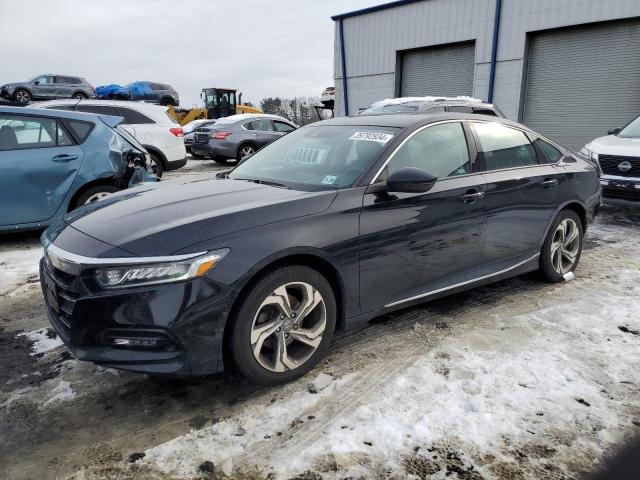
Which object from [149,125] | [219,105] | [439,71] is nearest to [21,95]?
[219,105]

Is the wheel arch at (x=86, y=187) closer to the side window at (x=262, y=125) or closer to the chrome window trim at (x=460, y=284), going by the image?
the chrome window trim at (x=460, y=284)

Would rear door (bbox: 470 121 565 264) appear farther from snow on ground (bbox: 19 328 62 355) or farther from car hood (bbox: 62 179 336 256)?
snow on ground (bbox: 19 328 62 355)

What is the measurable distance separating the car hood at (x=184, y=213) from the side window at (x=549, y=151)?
242 centimetres

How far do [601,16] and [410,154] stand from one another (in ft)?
42.2

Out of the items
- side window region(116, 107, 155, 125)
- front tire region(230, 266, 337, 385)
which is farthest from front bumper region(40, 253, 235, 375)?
side window region(116, 107, 155, 125)

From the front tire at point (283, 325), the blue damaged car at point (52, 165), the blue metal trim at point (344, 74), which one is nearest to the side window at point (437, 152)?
the front tire at point (283, 325)

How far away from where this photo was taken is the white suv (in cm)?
990

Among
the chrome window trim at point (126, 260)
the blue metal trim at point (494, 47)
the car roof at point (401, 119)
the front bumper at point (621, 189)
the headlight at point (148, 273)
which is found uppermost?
the blue metal trim at point (494, 47)

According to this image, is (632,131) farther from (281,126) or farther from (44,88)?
(44,88)

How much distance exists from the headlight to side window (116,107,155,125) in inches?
334

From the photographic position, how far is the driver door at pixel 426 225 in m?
3.13

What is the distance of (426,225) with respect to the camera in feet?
11.0

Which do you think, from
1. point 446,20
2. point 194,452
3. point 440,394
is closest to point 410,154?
point 440,394

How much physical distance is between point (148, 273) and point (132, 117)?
28.5 ft
